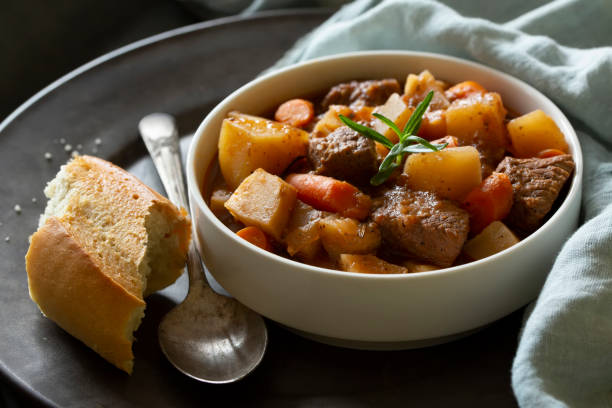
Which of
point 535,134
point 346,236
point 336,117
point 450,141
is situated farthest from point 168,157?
point 535,134

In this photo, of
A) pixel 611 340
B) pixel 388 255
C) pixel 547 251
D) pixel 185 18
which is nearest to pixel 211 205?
pixel 388 255

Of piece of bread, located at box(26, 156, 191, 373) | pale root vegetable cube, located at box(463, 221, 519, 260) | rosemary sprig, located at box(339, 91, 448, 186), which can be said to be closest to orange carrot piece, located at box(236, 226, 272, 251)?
piece of bread, located at box(26, 156, 191, 373)

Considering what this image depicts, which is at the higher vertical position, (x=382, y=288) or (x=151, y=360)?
(x=382, y=288)

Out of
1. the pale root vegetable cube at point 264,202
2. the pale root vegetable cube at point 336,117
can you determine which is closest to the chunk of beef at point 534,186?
the pale root vegetable cube at point 336,117

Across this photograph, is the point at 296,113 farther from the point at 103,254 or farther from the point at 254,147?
the point at 103,254

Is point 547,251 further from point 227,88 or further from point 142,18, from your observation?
point 142,18

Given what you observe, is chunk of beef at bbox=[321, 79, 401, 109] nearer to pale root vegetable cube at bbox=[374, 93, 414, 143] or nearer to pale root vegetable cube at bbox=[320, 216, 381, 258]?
pale root vegetable cube at bbox=[374, 93, 414, 143]

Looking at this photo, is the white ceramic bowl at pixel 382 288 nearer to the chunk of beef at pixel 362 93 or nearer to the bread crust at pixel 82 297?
the bread crust at pixel 82 297
